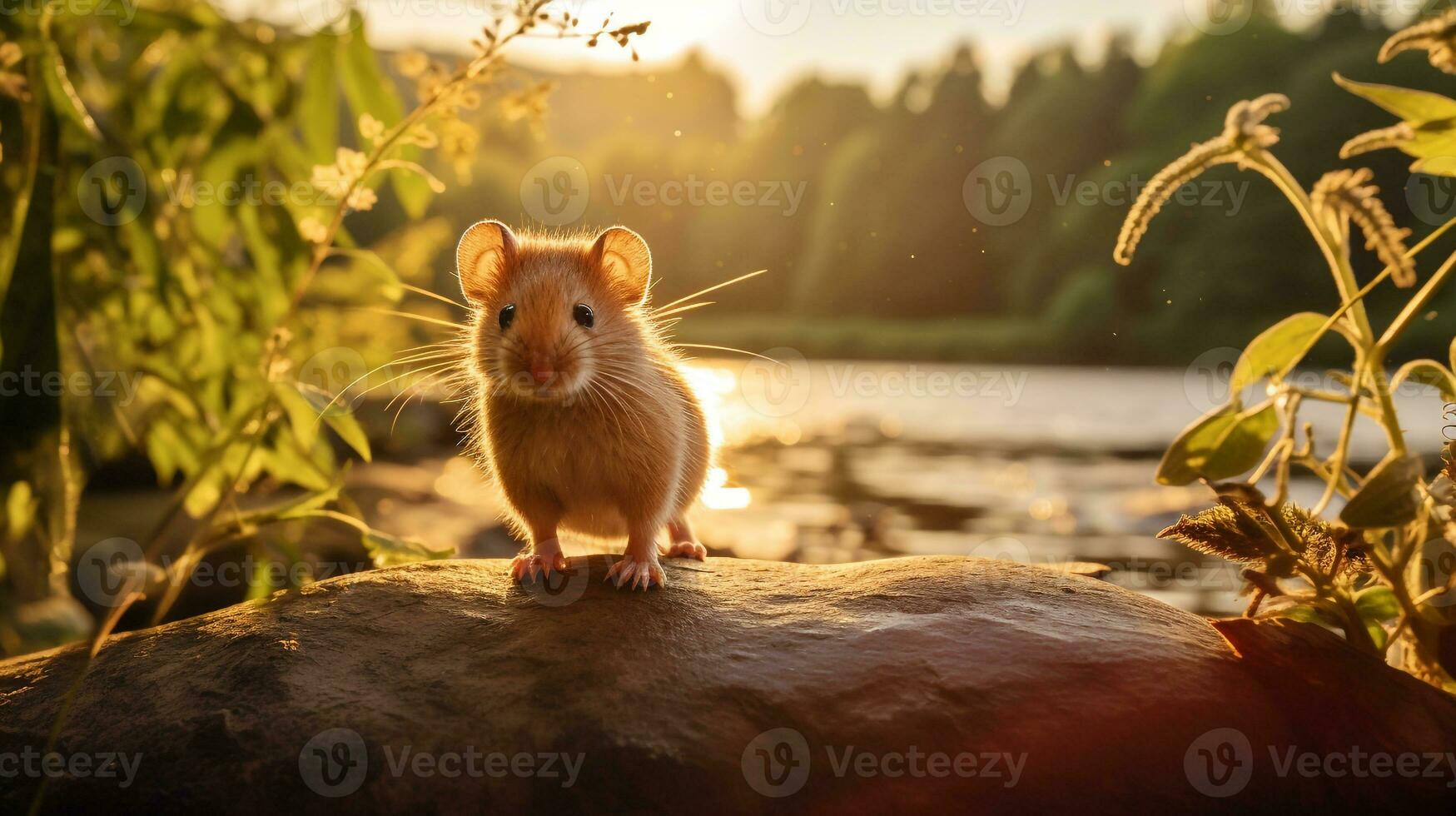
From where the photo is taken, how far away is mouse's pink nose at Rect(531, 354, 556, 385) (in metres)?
3.06

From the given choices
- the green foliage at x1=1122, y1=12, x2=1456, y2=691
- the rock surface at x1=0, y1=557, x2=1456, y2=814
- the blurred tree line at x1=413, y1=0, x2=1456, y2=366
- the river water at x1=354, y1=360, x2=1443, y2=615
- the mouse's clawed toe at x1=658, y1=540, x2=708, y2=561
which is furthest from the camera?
the blurred tree line at x1=413, y1=0, x2=1456, y2=366

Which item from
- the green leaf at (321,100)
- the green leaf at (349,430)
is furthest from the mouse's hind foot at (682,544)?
the green leaf at (321,100)

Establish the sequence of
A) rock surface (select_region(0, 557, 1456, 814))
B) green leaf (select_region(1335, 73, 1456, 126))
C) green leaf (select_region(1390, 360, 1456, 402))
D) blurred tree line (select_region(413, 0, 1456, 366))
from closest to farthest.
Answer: rock surface (select_region(0, 557, 1456, 814)), green leaf (select_region(1335, 73, 1456, 126)), green leaf (select_region(1390, 360, 1456, 402)), blurred tree line (select_region(413, 0, 1456, 366))

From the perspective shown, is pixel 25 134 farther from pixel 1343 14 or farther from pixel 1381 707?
pixel 1343 14

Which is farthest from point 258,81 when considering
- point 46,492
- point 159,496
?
point 159,496

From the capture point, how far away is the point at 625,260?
11.8ft

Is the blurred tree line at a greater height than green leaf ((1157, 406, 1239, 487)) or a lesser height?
greater

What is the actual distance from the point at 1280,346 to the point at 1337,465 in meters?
0.40

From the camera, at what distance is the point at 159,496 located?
27.3 feet

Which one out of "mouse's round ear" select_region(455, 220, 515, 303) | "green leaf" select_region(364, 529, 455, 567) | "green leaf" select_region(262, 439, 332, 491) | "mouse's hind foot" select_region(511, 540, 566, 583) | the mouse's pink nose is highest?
"mouse's round ear" select_region(455, 220, 515, 303)

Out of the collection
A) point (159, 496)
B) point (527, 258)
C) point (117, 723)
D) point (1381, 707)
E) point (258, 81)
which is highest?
point (258, 81)

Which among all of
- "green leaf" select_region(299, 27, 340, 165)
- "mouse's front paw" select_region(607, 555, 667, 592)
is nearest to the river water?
"mouse's front paw" select_region(607, 555, 667, 592)

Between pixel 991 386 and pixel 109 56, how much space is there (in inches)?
310

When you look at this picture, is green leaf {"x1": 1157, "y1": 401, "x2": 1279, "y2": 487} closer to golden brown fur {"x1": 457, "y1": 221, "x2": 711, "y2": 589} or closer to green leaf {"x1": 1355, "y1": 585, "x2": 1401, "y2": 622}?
green leaf {"x1": 1355, "y1": 585, "x2": 1401, "y2": 622}
